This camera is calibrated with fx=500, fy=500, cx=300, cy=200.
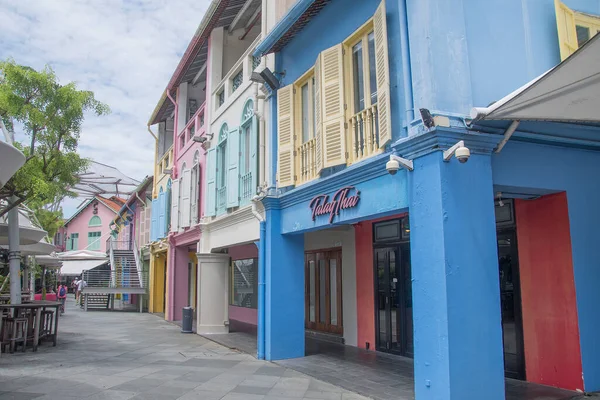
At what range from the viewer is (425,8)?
607 cm

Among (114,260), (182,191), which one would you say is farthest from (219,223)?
(114,260)

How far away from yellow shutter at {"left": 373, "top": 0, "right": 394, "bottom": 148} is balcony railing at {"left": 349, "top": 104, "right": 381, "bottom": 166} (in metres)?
0.30

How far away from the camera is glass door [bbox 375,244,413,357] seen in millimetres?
9711

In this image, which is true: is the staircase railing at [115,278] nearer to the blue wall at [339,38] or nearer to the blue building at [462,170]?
the blue building at [462,170]

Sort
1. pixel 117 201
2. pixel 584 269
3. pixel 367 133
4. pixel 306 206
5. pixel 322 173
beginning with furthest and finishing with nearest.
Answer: pixel 117 201
pixel 306 206
pixel 322 173
pixel 367 133
pixel 584 269

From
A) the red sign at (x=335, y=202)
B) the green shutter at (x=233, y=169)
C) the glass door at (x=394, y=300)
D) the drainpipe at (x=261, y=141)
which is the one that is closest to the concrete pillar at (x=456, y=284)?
the red sign at (x=335, y=202)

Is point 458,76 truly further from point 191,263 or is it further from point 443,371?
point 191,263

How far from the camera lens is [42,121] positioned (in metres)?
11.3

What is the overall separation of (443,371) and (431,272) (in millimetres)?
1069

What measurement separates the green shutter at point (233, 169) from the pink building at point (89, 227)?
1392 inches

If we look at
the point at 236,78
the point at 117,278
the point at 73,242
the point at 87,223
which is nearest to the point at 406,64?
the point at 236,78

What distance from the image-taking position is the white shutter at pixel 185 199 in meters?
16.5

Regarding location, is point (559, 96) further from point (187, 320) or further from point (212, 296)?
point (187, 320)

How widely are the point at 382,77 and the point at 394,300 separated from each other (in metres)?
4.99
